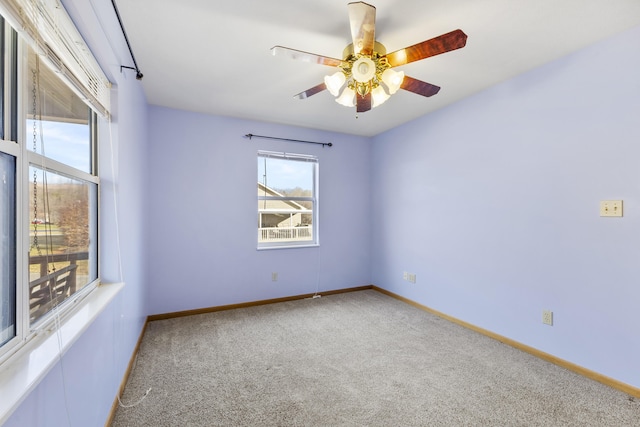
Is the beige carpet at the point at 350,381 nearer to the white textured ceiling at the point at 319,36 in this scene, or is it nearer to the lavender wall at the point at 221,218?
the lavender wall at the point at 221,218

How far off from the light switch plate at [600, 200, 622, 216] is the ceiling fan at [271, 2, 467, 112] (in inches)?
58.6

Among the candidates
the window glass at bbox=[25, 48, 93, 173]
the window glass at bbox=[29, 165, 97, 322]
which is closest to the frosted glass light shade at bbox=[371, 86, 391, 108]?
the window glass at bbox=[25, 48, 93, 173]

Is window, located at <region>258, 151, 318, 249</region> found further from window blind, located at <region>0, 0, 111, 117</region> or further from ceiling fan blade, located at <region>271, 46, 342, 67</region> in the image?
window blind, located at <region>0, 0, 111, 117</region>

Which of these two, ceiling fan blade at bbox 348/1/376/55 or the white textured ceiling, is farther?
the white textured ceiling

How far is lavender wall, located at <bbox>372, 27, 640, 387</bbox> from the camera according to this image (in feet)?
6.65

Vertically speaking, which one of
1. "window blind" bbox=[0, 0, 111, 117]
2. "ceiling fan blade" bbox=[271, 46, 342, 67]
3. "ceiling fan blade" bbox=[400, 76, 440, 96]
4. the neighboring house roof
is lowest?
the neighboring house roof

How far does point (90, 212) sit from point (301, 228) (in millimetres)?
2777

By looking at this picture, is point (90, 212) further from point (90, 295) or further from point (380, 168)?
point (380, 168)

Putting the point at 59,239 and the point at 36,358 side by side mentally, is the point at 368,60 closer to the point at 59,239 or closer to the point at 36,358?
the point at 59,239

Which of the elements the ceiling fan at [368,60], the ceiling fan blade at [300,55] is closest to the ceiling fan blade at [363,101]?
the ceiling fan at [368,60]

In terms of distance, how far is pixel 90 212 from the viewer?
1.74 m

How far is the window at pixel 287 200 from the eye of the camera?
398cm

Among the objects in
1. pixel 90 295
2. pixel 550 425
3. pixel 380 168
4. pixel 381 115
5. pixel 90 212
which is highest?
pixel 381 115

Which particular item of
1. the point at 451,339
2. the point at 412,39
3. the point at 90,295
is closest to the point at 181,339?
the point at 90,295
